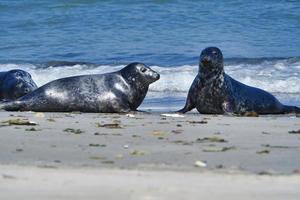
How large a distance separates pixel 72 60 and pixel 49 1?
751 centimetres

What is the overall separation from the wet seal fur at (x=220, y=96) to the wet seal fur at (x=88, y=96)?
0.62m

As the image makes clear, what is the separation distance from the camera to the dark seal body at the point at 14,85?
34.7 feet

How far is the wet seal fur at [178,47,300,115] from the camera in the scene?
9133mm

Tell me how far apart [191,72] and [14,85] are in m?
4.05

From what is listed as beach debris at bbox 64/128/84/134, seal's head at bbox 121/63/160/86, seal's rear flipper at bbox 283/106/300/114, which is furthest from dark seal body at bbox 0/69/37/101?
beach debris at bbox 64/128/84/134

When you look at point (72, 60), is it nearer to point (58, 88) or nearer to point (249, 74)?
point (249, 74)

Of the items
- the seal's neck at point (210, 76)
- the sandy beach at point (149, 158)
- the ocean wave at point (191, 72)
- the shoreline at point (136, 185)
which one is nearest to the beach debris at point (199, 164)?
the sandy beach at point (149, 158)

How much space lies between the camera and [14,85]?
35.0 ft

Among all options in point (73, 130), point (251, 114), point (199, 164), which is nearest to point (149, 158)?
point (199, 164)

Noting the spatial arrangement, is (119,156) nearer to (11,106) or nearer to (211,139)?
(211,139)

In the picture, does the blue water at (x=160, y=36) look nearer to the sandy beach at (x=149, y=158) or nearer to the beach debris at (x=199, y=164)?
the sandy beach at (x=149, y=158)

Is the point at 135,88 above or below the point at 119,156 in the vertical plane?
below

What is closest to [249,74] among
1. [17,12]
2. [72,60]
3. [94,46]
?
[72,60]

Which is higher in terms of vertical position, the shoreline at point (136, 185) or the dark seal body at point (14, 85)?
the shoreline at point (136, 185)
